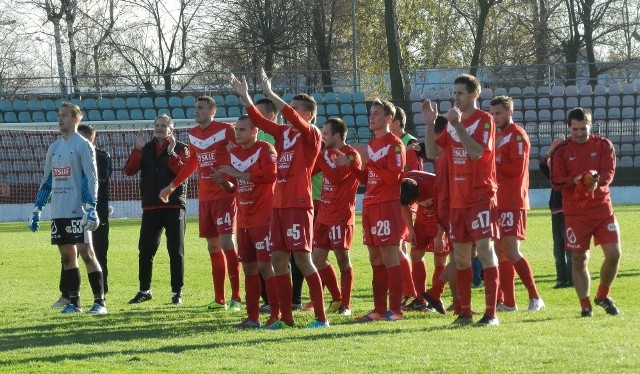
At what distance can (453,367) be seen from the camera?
7305 millimetres

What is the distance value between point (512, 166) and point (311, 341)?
3.13 m

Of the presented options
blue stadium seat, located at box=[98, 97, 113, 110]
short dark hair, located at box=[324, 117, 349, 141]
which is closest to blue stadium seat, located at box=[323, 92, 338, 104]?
blue stadium seat, located at box=[98, 97, 113, 110]

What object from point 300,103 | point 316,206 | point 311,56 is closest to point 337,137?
point 300,103

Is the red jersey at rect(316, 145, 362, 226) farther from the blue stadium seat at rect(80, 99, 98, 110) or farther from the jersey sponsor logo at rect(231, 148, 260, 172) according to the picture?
the blue stadium seat at rect(80, 99, 98, 110)

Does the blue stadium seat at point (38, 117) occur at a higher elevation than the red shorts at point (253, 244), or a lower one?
higher

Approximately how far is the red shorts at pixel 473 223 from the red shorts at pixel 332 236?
1.58 metres

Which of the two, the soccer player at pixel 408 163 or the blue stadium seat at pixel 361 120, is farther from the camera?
the blue stadium seat at pixel 361 120

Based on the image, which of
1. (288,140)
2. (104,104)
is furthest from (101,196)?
(104,104)

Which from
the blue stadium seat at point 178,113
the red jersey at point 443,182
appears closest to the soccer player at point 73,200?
the red jersey at point 443,182

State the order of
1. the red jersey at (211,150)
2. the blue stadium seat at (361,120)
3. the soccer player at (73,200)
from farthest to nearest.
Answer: the blue stadium seat at (361,120)
the red jersey at (211,150)
the soccer player at (73,200)

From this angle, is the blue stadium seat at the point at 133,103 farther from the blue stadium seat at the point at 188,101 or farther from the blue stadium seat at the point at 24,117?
the blue stadium seat at the point at 24,117

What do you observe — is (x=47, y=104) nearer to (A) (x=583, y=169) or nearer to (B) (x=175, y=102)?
(B) (x=175, y=102)

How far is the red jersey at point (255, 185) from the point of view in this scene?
32.6 feet

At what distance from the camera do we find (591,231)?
1043 cm
